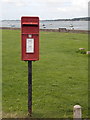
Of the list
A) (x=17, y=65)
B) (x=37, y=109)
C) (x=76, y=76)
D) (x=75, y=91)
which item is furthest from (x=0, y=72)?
(x=37, y=109)

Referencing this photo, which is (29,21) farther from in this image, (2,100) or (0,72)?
(0,72)

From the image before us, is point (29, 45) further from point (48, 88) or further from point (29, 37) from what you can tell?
point (48, 88)

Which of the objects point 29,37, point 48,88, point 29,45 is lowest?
point 48,88

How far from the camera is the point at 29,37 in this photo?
5809 millimetres

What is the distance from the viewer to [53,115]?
5.94 metres

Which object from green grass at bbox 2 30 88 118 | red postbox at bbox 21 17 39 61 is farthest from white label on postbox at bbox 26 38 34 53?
green grass at bbox 2 30 88 118

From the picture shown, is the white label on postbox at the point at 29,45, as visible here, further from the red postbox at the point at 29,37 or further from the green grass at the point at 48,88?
the green grass at the point at 48,88

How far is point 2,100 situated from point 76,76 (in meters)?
3.80

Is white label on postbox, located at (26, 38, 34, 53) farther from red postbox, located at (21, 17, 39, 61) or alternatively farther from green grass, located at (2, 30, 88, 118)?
green grass, located at (2, 30, 88, 118)

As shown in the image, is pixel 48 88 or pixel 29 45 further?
pixel 48 88

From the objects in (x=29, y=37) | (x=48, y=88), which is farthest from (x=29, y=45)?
(x=48, y=88)

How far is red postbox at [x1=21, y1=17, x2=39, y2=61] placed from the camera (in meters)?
5.74

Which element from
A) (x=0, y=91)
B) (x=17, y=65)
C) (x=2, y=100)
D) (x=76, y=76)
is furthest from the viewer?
(x=17, y=65)

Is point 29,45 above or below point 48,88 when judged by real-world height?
above
